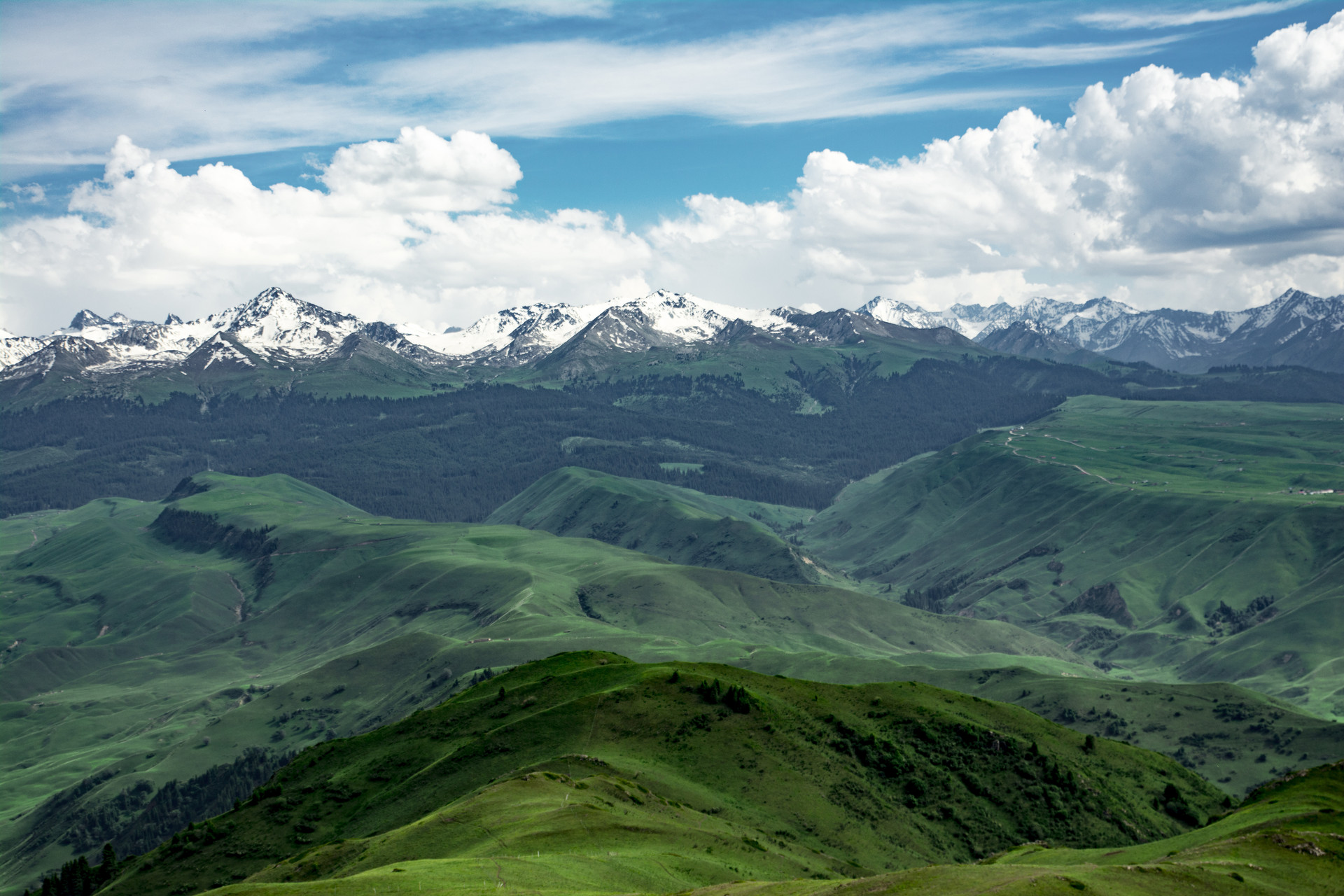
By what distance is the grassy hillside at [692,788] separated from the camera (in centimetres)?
10788

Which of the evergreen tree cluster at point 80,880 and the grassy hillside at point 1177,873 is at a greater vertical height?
the grassy hillside at point 1177,873

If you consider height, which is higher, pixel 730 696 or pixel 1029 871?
pixel 1029 871

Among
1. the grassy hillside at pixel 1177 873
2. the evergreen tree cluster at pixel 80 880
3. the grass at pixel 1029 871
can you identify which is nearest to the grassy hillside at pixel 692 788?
the grass at pixel 1029 871

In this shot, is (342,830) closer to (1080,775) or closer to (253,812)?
(253,812)

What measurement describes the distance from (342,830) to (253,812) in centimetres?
2146

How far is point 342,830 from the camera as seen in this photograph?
13750cm

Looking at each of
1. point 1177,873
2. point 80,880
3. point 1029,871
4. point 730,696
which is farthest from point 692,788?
point 80,880

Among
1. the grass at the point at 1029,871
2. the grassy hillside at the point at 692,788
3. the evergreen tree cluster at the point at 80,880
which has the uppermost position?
the grass at the point at 1029,871

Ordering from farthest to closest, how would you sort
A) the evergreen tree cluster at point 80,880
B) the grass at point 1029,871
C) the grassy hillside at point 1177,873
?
the evergreen tree cluster at point 80,880
the grass at point 1029,871
the grassy hillside at point 1177,873

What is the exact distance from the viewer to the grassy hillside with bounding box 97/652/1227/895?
10788 cm

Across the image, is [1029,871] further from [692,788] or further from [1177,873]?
[692,788]

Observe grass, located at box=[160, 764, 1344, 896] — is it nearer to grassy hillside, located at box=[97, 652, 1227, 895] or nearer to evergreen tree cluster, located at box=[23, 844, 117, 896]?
grassy hillside, located at box=[97, 652, 1227, 895]

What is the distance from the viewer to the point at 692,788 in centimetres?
12962

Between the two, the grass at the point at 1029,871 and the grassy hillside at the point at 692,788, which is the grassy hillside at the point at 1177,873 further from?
the grassy hillside at the point at 692,788
